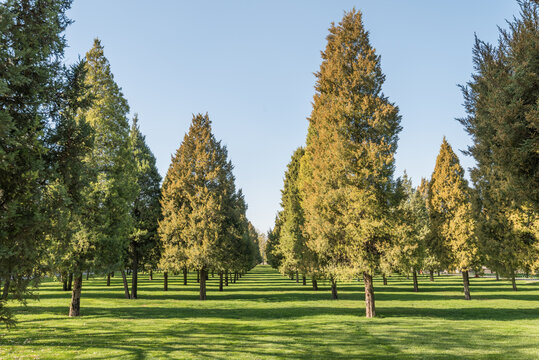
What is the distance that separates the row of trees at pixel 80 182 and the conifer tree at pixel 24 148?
29mm

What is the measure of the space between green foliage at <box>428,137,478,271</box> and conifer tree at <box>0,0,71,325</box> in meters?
32.0

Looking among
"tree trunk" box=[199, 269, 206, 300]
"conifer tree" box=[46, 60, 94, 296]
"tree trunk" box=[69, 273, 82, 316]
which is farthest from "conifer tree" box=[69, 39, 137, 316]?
"tree trunk" box=[199, 269, 206, 300]

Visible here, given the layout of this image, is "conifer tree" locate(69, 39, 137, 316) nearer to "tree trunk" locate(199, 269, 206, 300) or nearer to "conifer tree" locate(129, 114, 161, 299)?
"tree trunk" locate(199, 269, 206, 300)

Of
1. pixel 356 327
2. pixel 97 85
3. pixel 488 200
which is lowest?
pixel 356 327

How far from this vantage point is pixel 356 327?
15.2 m

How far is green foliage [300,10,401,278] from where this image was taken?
17203 mm

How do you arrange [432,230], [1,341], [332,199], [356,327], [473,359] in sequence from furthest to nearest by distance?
[432,230] < [332,199] < [356,327] < [1,341] < [473,359]

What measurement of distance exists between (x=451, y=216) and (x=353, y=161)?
19.2 metres

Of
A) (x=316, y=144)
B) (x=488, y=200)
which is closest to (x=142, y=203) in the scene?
(x=316, y=144)

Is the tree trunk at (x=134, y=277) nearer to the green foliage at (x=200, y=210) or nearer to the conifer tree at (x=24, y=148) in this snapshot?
the green foliage at (x=200, y=210)

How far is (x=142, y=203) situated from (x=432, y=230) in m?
29.0

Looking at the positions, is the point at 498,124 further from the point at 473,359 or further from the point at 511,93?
the point at 473,359

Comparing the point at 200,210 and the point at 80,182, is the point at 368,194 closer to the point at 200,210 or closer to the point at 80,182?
the point at 80,182

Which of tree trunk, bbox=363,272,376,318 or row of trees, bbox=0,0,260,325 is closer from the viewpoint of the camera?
row of trees, bbox=0,0,260,325
